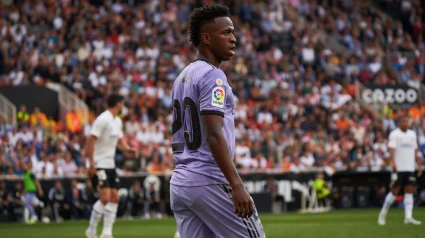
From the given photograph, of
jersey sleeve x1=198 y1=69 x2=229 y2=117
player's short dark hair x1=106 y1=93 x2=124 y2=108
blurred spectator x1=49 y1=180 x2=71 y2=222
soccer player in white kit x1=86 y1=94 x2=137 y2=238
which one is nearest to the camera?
jersey sleeve x1=198 y1=69 x2=229 y2=117

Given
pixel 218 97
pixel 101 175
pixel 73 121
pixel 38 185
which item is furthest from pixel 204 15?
pixel 73 121

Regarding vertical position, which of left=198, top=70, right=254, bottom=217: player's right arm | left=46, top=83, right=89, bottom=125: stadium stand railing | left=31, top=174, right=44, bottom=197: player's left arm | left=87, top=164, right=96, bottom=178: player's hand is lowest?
left=31, top=174, right=44, bottom=197: player's left arm

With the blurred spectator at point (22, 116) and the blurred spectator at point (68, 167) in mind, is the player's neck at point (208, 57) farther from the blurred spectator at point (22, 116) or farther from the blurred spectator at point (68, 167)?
the blurred spectator at point (22, 116)

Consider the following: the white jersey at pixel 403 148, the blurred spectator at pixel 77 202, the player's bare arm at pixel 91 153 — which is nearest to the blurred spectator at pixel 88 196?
the blurred spectator at pixel 77 202

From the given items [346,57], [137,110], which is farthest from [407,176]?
[346,57]

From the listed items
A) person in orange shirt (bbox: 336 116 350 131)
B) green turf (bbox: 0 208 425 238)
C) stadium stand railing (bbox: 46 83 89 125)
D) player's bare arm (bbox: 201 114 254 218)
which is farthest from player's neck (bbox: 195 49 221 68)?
person in orange shirt (bbox: 336 116 350 131)

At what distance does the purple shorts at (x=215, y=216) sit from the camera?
6.66 meters

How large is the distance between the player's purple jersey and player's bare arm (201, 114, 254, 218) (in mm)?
129

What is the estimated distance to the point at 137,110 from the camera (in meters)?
30.3

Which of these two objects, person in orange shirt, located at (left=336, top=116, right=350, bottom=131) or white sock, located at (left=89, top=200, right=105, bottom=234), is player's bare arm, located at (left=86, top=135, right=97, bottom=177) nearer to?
white sock, located at (left=89, top=200, right=105, bottom=234)

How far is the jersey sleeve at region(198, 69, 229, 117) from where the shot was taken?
6.55 meters

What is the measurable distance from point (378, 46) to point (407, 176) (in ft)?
66.2

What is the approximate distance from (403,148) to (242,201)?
47.7 feet

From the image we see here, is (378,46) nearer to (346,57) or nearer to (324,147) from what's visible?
(346,57)
